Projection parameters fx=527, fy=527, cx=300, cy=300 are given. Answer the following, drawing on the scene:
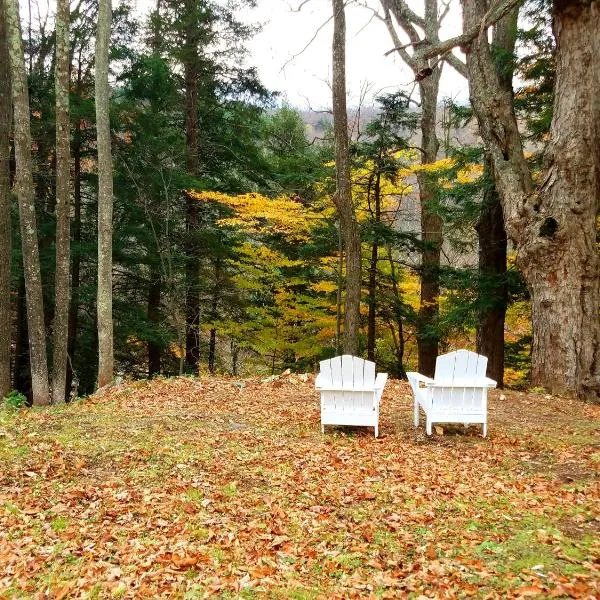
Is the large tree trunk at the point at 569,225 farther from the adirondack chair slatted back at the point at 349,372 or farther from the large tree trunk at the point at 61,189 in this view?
the large tree trunk at the point at 61,189

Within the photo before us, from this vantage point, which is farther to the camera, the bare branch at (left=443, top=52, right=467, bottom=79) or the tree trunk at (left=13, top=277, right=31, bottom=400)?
the tree trunk at (left=13, top=277, right=31, bottom=400)

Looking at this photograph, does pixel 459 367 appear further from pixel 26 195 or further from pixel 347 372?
pixel 26 195

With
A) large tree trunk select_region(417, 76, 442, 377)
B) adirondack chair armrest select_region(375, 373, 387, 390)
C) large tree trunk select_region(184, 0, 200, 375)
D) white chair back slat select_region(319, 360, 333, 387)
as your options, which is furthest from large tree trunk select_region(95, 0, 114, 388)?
large tree trunk select_region(417, 76, 442, 377)

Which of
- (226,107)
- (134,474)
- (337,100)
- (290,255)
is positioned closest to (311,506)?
(134,474)

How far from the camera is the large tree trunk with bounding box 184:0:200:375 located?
13500mm

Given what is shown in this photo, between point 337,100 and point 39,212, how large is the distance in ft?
24.2

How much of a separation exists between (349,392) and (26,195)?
605 centimetres

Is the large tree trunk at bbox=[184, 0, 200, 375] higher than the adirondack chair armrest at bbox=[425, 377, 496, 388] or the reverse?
higher

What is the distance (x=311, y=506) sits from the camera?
3.89m

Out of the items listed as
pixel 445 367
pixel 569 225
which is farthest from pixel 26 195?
pixel 569 225

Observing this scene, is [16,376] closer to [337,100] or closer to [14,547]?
[337,100]

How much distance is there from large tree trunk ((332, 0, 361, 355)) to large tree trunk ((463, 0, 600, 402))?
2.74 metres

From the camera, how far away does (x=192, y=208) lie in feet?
46.6

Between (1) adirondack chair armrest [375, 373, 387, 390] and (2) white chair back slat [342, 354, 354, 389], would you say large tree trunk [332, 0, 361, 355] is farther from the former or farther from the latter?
(2) white chair back slat [342, 354, 354, 389]
